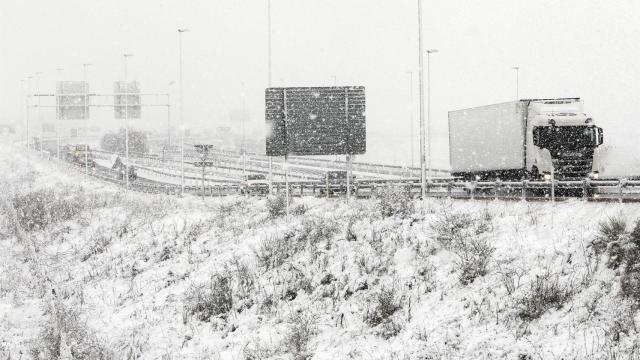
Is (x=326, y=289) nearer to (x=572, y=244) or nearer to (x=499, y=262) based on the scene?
(x=499, y=262)

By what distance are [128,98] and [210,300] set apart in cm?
3726

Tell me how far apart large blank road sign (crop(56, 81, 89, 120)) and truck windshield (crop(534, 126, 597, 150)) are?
137 feet

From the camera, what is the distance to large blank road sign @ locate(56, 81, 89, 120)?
5522 cm

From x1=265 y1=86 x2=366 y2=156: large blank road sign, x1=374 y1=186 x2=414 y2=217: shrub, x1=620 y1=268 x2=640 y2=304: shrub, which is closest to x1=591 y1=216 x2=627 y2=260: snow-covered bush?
x1=620 y1=268 x2=640 y2=304: shrub

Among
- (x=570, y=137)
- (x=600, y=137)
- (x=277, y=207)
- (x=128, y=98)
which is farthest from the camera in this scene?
(x=128, y=98)

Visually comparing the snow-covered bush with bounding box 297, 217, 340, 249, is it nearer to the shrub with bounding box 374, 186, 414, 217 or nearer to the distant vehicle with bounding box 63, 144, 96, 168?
the shrub with bounding box 374, 186, 414, 217

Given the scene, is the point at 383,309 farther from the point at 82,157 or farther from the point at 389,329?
the point at 82,157

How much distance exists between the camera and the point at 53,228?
121ft

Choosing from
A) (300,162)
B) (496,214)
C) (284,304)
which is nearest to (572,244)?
(496,214)

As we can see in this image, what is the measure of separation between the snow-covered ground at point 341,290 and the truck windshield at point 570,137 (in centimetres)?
397

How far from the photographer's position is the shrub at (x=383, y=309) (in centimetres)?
1461

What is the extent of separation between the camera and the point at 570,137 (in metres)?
24.0

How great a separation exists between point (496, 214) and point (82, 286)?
14.7 m

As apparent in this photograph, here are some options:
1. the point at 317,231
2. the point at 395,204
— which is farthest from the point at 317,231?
the point at 395,204
